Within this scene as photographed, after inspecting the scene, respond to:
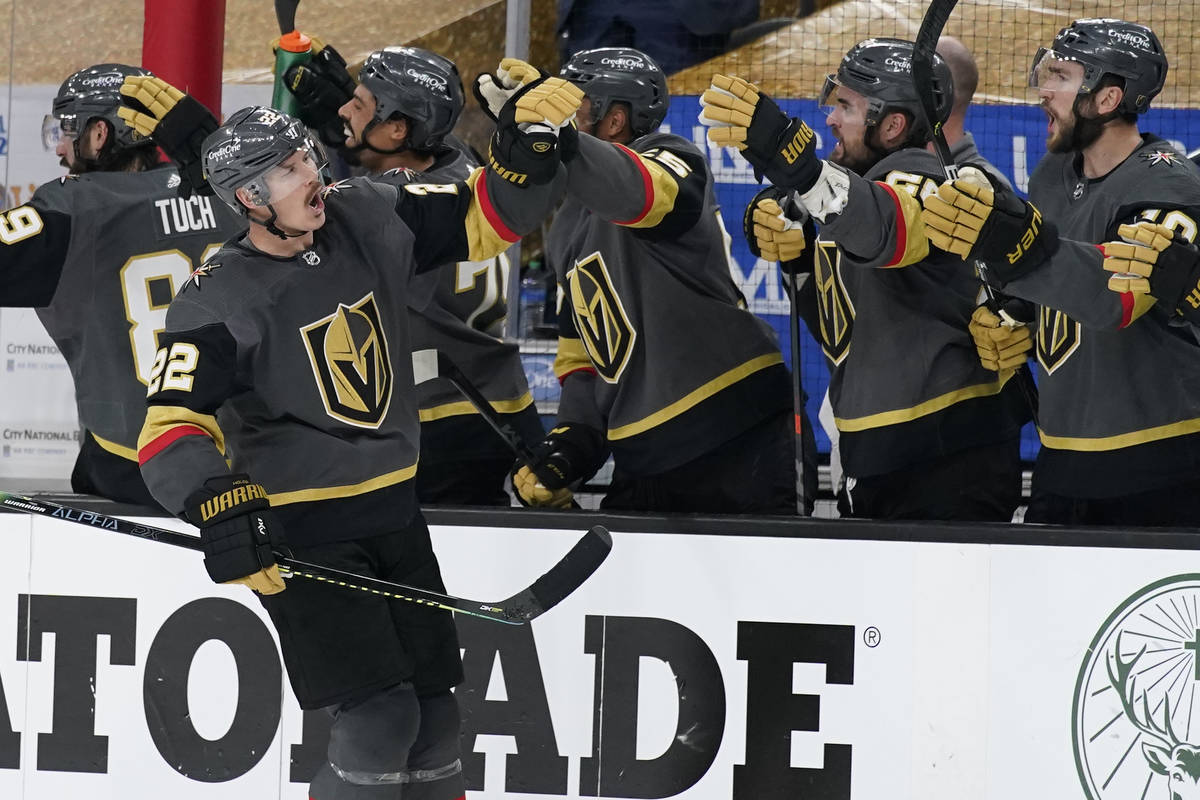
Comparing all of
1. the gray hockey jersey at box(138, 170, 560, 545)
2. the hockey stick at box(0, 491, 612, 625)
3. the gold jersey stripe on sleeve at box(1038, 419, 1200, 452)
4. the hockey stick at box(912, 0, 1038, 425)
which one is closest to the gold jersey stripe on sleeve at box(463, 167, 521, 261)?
the gray hockey jersey at box(138, 170, 560, 545)

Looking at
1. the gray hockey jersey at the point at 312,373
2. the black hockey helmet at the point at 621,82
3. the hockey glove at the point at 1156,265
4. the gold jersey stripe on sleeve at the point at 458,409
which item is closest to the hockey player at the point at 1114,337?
the hockey glove at the point at 1156,265

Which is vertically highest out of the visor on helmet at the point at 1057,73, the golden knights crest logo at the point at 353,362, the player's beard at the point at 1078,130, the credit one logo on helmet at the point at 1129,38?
the credit one logo on helmet at the point at 1129,38

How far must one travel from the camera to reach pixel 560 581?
262 cm

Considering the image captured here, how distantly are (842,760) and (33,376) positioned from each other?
6.62 feet

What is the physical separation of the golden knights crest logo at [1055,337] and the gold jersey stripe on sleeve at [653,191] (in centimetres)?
73

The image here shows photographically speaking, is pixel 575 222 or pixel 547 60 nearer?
pixel 575 222

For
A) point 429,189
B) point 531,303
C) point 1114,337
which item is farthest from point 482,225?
point 531,303

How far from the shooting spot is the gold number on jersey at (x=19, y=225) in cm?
303

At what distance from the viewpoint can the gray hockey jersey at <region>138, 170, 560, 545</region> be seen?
237 cm

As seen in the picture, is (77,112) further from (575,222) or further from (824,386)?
(824,386)

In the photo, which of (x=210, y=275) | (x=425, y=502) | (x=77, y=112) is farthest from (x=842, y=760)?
(x=77, y=112)

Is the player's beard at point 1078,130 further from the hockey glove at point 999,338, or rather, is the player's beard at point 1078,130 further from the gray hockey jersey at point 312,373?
the gray hockey jersey at point 312,373

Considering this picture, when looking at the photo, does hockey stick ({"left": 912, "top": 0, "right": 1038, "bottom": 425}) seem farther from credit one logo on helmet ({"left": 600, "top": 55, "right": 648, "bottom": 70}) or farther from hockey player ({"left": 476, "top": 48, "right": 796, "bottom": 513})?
credit one logo on helmet ({"left": 600, "top": 55, "right": 648, "bottom": 70})

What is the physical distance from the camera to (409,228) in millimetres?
2635
